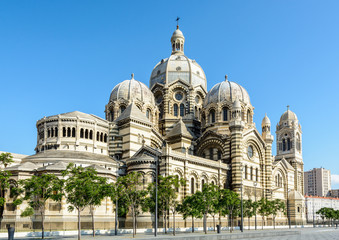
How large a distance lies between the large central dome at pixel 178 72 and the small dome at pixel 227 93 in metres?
6.71

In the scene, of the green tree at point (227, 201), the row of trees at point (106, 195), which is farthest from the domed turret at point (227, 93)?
the green tree at point (227, 201)

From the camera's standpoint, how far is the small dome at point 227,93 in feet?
281

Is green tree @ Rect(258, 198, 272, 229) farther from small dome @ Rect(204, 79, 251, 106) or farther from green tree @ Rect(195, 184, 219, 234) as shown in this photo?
small dome @ Rect(204, 79, 251, 106)

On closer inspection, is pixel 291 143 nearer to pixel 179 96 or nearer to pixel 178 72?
pixel 179 96

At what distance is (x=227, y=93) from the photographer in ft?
282

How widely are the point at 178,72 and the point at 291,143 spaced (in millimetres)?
35416

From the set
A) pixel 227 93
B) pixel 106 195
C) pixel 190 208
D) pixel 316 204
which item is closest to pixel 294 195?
pixel 227 93

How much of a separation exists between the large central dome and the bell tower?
82.2 ft

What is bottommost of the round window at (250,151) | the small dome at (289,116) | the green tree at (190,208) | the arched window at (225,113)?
the green tree at (190,208)

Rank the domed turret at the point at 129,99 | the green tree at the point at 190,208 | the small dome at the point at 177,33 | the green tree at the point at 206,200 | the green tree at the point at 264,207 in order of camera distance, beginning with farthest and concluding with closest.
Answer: the small dome at the point at 177,33
the domed turret at the point at 129,99
the green tree at the point at 264,207
the green tree at the point at 206,200
the green tree at the point at 190,208

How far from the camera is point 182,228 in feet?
204

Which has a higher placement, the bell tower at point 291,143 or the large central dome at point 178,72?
the large central dome at point 178,72

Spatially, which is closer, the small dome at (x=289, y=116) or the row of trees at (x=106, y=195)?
the row of trees at (x=106, y=195)

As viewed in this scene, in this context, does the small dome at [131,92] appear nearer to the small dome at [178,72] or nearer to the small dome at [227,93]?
the small dome at [178,72]
